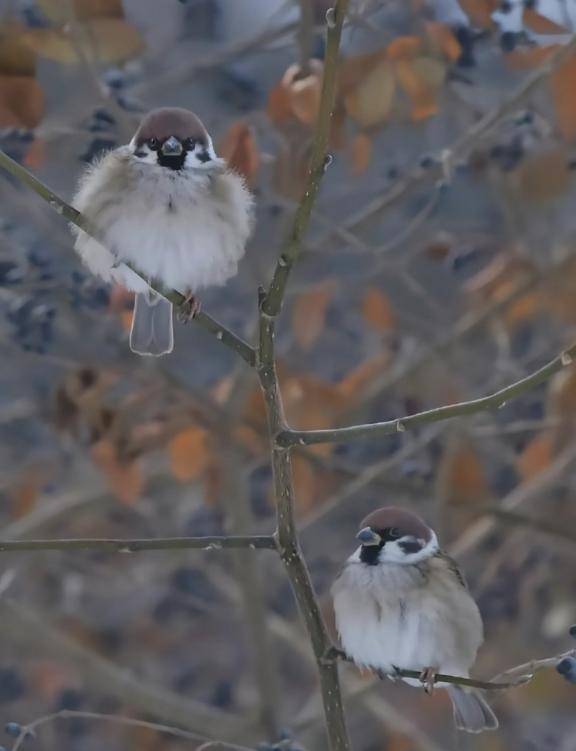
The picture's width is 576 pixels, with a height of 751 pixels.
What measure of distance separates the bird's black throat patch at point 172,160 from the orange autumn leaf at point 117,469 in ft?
3.78

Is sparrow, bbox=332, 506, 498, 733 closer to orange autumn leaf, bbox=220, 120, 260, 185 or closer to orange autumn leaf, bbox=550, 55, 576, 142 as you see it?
orange autumn leaf, bbox=220, 120, 260, 185

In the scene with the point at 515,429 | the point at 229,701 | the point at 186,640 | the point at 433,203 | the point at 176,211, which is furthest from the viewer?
the point at 186,640

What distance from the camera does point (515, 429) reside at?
138 inches

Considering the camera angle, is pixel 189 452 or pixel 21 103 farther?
pixel 189 452

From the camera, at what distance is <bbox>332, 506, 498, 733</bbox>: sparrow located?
8.02 ft

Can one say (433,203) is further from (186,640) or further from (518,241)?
(186,640)

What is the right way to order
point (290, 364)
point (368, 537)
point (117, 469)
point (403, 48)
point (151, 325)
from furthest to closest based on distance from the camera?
point (290, 364)
point (117, 469)
point (403, 48)
point (151, 325)
point (368, 537)

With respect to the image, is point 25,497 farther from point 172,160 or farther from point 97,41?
point 172,160

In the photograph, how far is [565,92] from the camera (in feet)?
9.88

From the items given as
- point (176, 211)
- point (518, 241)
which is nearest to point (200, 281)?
point (176, 211)

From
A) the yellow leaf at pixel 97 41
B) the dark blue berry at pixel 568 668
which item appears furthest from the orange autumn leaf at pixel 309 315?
the dark blue berry at pixel 568 668

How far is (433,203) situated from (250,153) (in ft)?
1.64

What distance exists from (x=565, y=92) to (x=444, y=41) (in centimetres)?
30

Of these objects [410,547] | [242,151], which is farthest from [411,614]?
[242,151]
